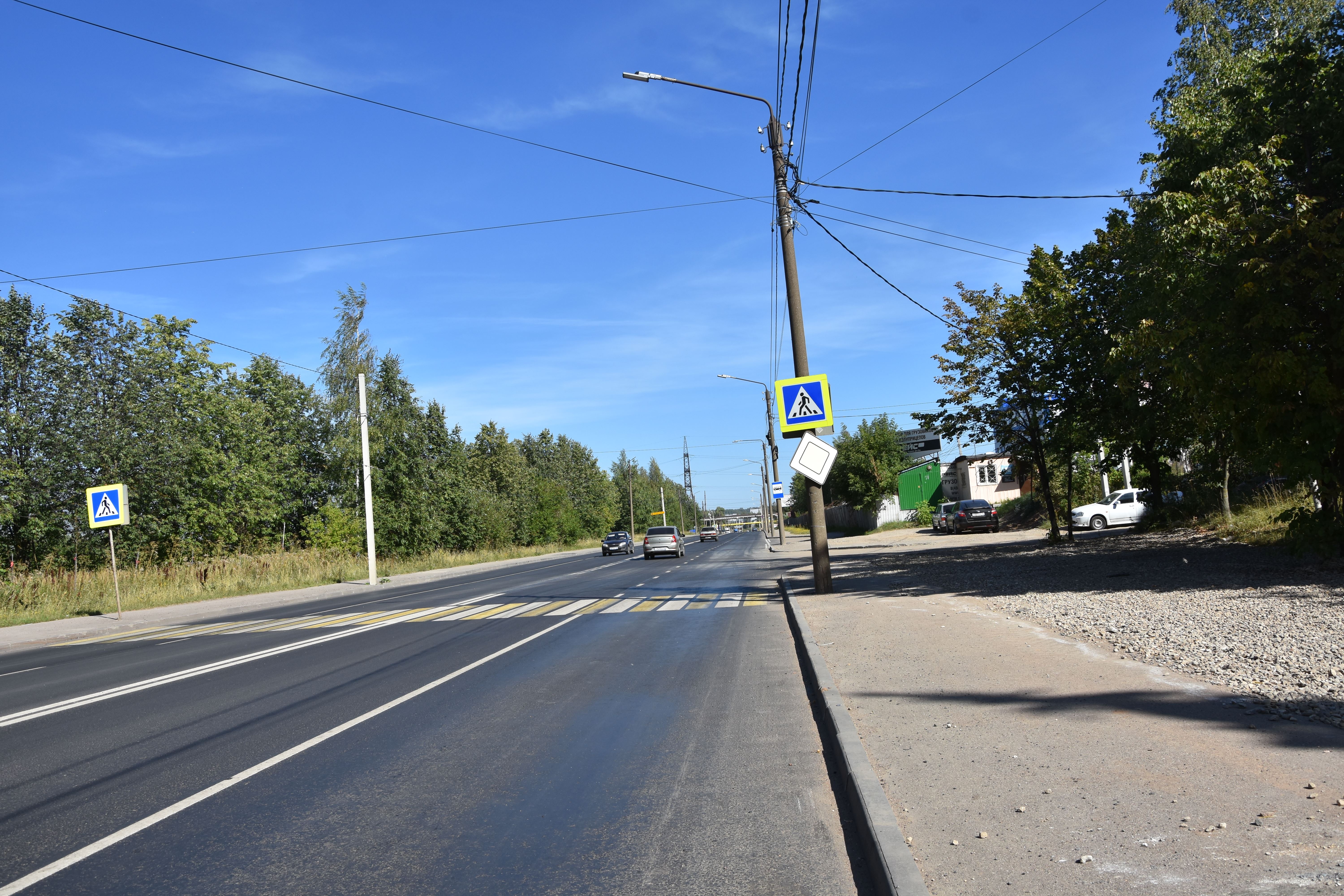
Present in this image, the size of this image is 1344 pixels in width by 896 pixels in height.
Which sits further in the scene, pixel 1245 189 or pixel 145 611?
pixel 145 611

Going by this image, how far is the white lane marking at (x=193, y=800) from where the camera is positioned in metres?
4.17

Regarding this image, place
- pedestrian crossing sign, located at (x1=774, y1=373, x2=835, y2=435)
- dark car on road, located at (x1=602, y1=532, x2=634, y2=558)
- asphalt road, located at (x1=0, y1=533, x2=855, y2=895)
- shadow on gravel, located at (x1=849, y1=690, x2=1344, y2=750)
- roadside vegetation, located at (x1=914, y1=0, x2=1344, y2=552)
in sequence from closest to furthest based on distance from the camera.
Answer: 1. asphalt road, located at (x1=0, y1=533, x2=855, y2=895)
2. shadow on gravel, located at (x1=849, y1=690, x2=1344, y2=750)
3. roadside vegetation, located at (x1=914, y1=0, x2=1344, y2=552)
4. pedestrian crossing sign, located at (x1=774, y1=373, x2=835, y2=435)
5. dark car on road, located at (x1=602, y1=532, x2=634, y2=558)

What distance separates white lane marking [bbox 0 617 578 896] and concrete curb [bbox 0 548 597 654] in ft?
40.1

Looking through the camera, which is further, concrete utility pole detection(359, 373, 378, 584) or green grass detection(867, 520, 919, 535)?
green grass detection(867, 520, 919, 535)

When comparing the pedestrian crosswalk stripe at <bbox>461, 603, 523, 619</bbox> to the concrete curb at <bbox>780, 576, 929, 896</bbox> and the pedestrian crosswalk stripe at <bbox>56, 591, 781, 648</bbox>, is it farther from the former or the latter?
the concrete curb at <bbox>780, 576, 929, 896</bbox>

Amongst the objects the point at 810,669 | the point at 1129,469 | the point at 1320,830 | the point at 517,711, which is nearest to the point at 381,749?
the point at 517,711

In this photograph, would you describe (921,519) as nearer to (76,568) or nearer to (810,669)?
(76,568)

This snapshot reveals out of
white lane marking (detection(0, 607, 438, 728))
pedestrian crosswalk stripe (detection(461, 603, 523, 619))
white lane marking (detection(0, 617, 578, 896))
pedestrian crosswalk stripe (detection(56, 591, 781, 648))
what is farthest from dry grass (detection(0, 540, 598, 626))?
white lane marking (detection(0, 617, 578, 896))

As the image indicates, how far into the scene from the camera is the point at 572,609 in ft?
57.3

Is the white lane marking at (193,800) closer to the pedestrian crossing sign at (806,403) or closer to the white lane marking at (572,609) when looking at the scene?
the white lane marking at (572,609)

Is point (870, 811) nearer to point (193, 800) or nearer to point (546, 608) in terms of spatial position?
point (193, 800)

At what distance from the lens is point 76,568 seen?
2747 cm

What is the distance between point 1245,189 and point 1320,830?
11.1 m

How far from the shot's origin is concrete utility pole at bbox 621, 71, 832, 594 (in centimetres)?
1590
